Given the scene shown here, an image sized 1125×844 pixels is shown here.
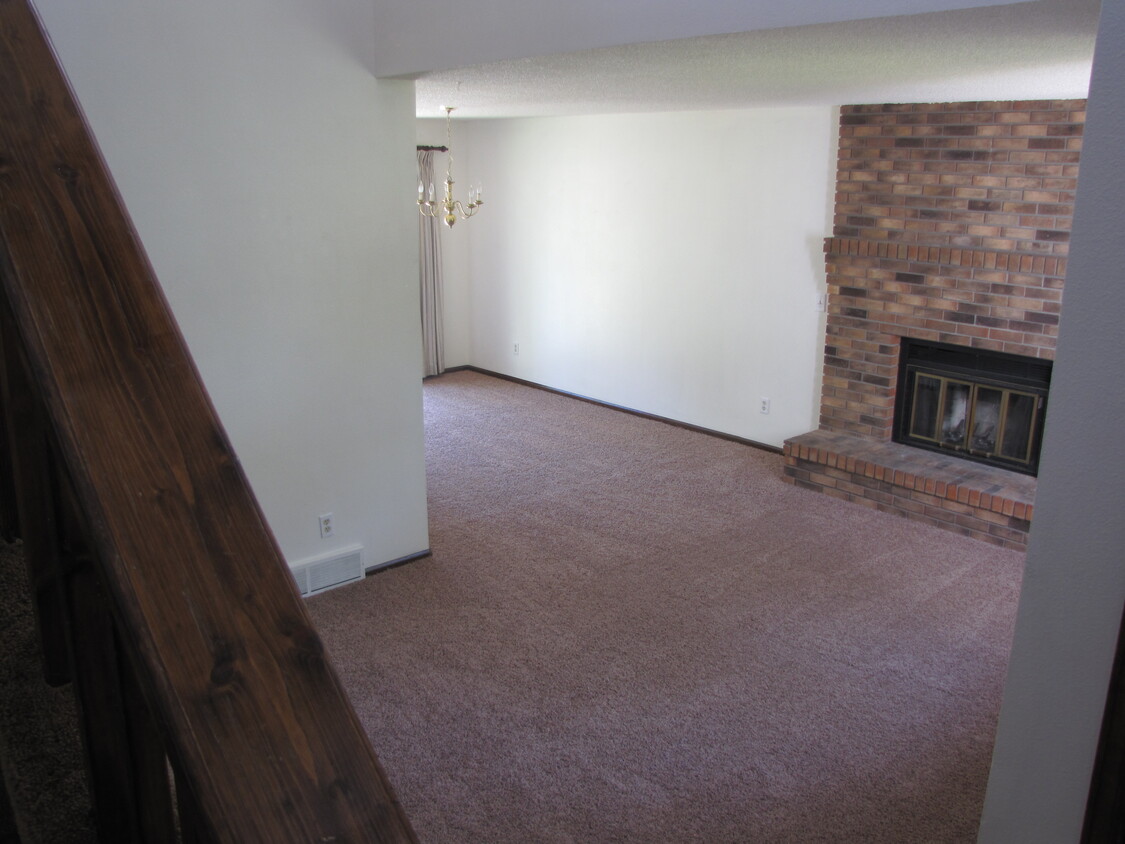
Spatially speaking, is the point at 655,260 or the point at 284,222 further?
the point at 655,260

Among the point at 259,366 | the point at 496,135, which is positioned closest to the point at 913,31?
the point at 259,366

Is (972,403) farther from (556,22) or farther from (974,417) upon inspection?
(556,22)

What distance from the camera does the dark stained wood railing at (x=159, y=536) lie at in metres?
0.58

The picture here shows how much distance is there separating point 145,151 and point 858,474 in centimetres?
397

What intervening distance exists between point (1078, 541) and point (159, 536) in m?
1.36

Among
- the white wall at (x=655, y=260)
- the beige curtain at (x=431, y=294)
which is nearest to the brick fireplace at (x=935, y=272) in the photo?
the white wall at (x=655, y=260)

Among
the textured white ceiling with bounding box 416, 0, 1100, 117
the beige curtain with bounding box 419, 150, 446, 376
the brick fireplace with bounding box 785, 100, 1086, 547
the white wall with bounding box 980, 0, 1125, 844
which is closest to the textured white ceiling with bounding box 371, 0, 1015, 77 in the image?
the textured white ceiling with bounding box 416, 0, 1100, 117

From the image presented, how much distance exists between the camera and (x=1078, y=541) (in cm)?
145

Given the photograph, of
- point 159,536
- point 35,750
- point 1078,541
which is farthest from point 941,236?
point 159,536

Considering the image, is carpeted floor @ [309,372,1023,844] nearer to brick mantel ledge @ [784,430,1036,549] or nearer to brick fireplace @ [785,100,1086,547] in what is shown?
brick mantel ledge @ [784,430,1036,549]

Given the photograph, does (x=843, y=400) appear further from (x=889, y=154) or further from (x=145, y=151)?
(x=145, y=151)

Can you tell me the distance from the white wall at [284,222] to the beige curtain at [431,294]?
4032 millimetres

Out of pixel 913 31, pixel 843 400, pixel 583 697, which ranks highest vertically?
pixel 913 31

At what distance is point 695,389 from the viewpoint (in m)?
6.88
